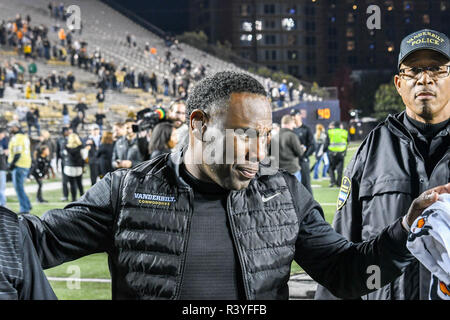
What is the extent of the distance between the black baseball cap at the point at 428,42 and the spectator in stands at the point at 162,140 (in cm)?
355

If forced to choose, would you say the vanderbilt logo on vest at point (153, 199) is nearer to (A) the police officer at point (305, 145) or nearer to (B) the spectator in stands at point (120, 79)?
(A) the police officer at point (305, 145)

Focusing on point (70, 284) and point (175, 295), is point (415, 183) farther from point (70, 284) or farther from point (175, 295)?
point (70, 284)

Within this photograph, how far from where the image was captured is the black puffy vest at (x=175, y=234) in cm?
165

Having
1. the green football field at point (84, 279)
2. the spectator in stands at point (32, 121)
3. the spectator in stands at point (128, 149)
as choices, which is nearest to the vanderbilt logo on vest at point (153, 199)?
the green football field at point (84, 279)

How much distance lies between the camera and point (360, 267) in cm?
175

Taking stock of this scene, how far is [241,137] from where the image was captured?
1.56m

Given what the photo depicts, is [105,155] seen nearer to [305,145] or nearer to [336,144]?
[305,145]

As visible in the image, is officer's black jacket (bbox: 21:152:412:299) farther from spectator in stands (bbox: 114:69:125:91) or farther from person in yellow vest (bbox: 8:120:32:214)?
spectator in stands (bbox: 114:69:125:91)

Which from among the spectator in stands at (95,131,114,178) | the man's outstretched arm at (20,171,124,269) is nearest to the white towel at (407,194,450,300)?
the man's outstretched arm at (20,171,124,269)

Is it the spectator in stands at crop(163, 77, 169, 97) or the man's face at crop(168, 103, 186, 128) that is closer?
the man's face at crop(168, 103, 186, 128)

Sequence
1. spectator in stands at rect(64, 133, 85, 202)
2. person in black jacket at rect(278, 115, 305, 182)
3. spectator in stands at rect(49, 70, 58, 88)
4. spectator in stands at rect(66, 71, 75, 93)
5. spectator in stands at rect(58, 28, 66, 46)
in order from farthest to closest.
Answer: spectator in stands at rect(58, 28, 66, 46), spectator in stands at rect(66, 71, 75, 93), spectator in stands at rect(49, 70, 58, 88), spectator in stands at rect(64, 133, 85, 202), person in black jacket at rect(278, 115, 305, 182)

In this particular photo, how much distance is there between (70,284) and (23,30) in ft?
86.9

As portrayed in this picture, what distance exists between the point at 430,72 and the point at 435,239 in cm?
108

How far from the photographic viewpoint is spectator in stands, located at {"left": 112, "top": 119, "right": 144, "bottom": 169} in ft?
25.1
